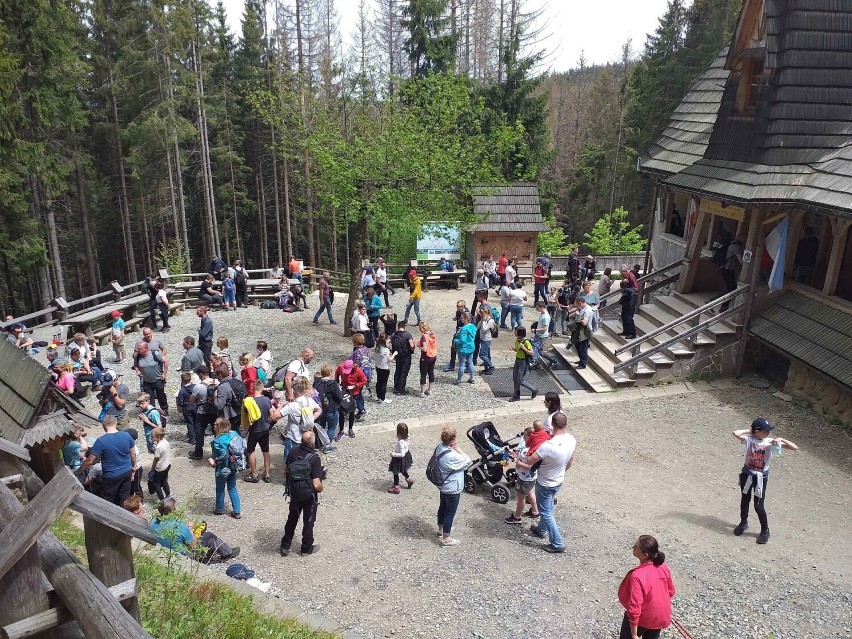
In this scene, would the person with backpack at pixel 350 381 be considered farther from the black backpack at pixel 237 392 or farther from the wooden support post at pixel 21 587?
the wooden support post at pixel 21 587

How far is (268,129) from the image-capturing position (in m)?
39.6

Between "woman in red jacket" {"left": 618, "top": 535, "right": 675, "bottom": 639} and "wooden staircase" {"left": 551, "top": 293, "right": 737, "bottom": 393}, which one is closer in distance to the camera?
"woman in red jacket" {"left": 618, "top": 535, "right": 675, "bottom": 639}

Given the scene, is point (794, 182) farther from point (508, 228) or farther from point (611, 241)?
point (611, 241)

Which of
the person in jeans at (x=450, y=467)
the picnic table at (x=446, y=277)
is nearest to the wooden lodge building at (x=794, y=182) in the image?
the person in jeans at (x=450, y=467)

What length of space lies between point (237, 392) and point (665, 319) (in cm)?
1001

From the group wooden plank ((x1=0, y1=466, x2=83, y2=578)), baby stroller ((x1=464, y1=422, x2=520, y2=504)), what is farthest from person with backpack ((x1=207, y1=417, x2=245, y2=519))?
wooden plank ((x1=0, y1=466, x2=83, y2=578))

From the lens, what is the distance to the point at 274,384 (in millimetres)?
12539

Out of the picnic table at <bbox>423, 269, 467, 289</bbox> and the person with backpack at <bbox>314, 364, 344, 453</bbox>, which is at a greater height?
the person with backpack at <bbox>314, 364, 344, 453</bbox>

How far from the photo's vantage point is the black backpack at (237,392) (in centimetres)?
1031

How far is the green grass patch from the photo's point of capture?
4.90 m

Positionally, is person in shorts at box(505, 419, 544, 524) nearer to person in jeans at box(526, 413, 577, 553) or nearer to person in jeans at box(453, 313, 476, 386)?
person in jeans at box(526, 413, 577, 553)

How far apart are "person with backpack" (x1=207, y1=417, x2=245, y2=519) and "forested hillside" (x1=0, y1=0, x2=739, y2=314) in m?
9.07

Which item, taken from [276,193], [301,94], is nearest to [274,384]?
[301,94]

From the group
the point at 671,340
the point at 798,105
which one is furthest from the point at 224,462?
the point at 798,105
